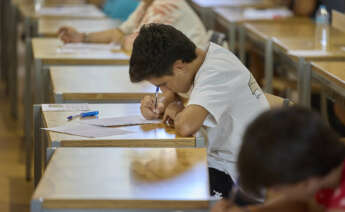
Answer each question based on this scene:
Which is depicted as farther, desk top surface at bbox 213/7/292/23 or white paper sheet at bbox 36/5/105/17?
white paper sheet at bbox 36/5/105/17

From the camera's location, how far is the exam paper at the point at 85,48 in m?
4.18

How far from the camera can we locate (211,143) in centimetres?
247

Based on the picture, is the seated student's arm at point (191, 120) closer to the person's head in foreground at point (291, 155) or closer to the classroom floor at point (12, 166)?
the person's head in foreground at point (291, 155)

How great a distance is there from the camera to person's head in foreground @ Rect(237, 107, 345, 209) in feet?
4.51

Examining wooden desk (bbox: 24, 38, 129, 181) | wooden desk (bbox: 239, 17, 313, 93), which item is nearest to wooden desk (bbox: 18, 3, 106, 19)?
wooden desk (bbox: 239, 17, 313, 93)

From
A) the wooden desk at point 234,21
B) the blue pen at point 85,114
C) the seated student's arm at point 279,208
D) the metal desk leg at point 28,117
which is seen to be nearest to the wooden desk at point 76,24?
the metal desk leg at point 28,117

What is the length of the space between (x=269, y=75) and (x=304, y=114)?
3238 millimetres

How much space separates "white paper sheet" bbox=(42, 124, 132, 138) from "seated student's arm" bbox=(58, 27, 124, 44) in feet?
6.55

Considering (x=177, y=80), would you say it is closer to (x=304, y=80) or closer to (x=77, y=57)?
(x=304, y=80)

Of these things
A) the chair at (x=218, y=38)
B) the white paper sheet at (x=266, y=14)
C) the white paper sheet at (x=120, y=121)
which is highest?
the white paper sheet at (x=120, y=121)

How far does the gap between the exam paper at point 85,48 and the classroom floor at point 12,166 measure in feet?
2.80

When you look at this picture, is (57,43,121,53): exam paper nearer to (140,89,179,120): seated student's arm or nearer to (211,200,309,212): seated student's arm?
(140,89,179,120): seated student's arm

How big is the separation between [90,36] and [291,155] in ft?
10.6

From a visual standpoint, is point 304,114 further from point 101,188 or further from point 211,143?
point 211,143
